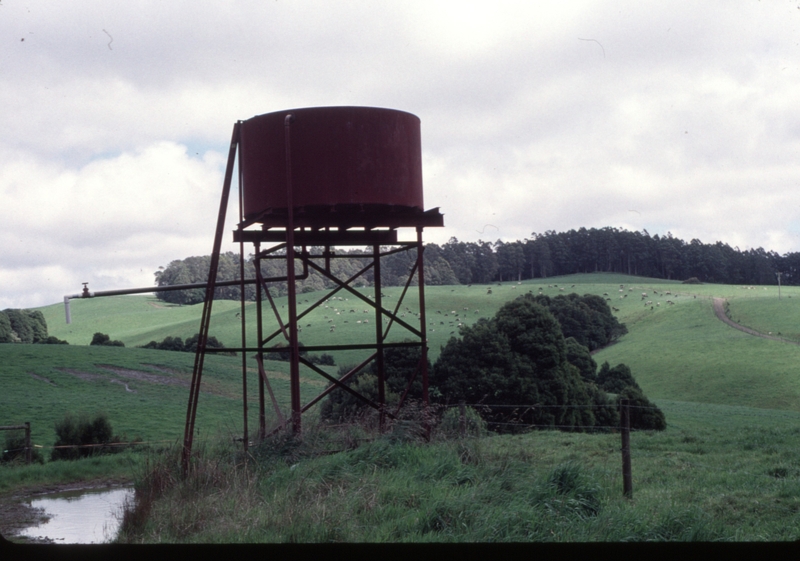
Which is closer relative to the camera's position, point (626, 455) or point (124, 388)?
point (626, 455)

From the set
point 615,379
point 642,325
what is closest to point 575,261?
point 642,325

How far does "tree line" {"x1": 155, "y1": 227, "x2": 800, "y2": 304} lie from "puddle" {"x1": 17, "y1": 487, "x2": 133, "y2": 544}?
90.5 metres

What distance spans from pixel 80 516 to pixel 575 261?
125 metres

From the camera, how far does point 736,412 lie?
42.0 metres

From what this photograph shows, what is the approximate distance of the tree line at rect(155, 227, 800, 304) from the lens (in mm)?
116062

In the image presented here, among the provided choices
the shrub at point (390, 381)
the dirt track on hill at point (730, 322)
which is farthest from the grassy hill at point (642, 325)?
the shrub at point (390, 381)

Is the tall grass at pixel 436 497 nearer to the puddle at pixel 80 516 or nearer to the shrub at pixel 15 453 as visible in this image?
the puddle at pixel 80 516

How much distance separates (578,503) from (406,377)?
91.7 feet

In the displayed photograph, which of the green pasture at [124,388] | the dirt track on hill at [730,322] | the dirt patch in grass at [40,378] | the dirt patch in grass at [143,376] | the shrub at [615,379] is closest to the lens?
the green pasture at [124,388]

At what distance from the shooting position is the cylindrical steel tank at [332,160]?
13586 millimetres

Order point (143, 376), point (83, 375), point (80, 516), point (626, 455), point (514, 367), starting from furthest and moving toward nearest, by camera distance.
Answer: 1. point (143, 376)
2. point (83, 375)
3. point (514, 367)
4. point (80, 516)
5. point (626, 455)

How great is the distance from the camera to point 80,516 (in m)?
12.1

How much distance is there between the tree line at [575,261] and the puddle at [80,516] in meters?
90.5

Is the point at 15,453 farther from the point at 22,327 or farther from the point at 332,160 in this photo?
the point at 22,327
